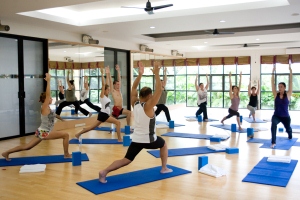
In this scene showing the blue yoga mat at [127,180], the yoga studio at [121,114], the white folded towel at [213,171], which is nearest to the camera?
the blue yoga mat at [127,180]

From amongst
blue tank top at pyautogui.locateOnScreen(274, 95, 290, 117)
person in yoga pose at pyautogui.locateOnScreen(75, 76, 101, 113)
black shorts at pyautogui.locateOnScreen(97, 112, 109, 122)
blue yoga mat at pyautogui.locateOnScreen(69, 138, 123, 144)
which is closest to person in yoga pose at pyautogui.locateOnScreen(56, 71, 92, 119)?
person in yoga pose at pyautogui.locateOnScreen(75, 76, 101, 113)

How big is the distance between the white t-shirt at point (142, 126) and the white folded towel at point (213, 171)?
90 centimetres

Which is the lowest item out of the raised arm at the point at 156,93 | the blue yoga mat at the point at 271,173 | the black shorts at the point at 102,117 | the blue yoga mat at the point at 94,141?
the blue yoga mat at the point at 271,173

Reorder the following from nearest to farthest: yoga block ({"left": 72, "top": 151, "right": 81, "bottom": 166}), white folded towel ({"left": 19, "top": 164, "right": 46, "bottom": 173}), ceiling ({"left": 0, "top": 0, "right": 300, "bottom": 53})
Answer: white folded towel ({"left": 19, "top": 164, "right": 46, "bottom": 173}) → yoga block ({"left": 72, "top": 151, "right": 81, "bottom": 166}) → ceiling ({"left": 0, "top": 0, "right": 300, "bottom": 53})

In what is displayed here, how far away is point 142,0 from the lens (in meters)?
5.93

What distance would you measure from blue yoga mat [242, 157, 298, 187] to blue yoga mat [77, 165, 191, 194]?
2.69 ft

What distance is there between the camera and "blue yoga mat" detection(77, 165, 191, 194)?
3375 millimetres

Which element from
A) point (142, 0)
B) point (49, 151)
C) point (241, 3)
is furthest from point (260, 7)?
point (49, 151)

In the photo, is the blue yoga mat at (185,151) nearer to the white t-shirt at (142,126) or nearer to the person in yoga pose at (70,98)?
the white t-shirt at (142,126)

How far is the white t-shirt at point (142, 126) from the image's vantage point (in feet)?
11.3

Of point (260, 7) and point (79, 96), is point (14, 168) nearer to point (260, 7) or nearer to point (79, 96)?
point (79, 96)

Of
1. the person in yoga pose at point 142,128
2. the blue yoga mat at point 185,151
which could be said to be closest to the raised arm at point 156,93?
the person in yoga pose at point 142,128

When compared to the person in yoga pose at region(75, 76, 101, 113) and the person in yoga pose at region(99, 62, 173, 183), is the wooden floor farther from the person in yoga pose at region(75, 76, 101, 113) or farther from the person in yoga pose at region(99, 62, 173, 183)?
the person in yoga pose at region(75, 76, 101, 113)

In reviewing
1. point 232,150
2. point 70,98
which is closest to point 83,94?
point 70,98
